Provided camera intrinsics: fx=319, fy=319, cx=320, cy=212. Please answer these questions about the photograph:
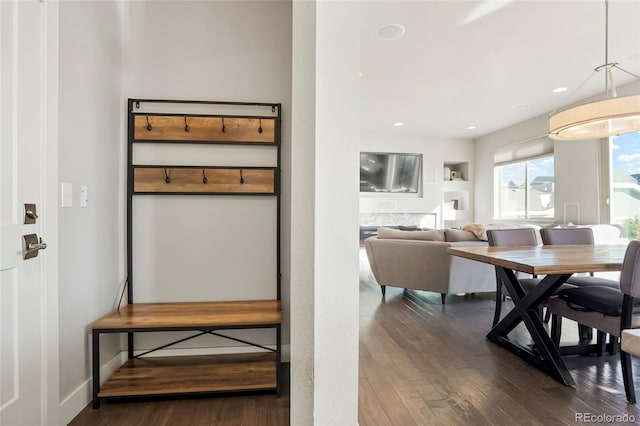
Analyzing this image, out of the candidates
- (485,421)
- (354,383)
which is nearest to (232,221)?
(354,383)

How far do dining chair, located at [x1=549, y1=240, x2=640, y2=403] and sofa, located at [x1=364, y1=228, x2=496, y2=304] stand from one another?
131 centimetres

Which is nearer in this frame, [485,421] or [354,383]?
[354,383]

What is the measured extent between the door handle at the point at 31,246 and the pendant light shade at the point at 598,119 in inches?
134

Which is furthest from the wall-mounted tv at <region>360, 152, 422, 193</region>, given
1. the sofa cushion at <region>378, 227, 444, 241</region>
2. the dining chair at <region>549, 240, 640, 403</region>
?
Answer: the dining chair at <region>549, 240, 640, 403</region>

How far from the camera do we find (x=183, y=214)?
6.65 ft

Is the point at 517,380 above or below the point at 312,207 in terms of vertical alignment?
below

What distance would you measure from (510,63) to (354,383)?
412 centimetres

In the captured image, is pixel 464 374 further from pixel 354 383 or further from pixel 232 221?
pixel 232 221

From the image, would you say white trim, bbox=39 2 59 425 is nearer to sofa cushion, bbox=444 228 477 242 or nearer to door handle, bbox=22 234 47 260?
A: door handle, bbox=22 234 47 260

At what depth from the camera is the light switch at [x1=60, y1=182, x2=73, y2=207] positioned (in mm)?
1506

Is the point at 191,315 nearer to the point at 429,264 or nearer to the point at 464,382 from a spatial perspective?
the point at 464,382

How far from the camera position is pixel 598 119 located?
7.51 feet

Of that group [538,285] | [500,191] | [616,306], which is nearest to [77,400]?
[538,285]

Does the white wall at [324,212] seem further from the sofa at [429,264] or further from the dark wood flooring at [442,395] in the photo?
the sofa at [429,264]
